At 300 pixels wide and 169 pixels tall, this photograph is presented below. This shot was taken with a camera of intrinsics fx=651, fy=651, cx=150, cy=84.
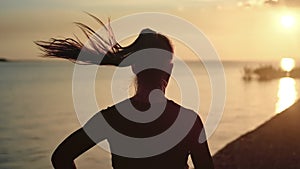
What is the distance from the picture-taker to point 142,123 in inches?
144

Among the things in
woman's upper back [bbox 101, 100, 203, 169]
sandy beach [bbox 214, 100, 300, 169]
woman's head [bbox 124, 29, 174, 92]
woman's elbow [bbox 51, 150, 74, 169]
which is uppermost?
woman's head [bbox 124, 29, 174, 92]

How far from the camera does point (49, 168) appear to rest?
1117 inches

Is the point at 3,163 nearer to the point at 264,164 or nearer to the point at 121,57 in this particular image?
the point at 264,164

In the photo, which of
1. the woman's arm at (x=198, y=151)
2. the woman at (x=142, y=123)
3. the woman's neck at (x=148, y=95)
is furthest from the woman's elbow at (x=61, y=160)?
the woman's arm at (x=198, y=151)

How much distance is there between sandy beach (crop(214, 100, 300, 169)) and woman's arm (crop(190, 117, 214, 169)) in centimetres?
1741

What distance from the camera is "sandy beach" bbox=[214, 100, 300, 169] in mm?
22250

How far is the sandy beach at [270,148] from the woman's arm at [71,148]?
1747 centimetres

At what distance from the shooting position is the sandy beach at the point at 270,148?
2225 cm

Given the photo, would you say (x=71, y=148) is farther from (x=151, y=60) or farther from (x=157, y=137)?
(x=151, y=60)

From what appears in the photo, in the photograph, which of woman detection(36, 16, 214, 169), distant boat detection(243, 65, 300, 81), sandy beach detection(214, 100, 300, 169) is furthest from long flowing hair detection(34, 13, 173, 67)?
distant boat detection(243, 65, 300, 81)

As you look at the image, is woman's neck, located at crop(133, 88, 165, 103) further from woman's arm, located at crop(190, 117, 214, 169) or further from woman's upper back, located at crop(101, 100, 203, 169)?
woman's arm, located at crop(190, 117, 214, 169)

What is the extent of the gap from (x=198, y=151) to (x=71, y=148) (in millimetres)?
720

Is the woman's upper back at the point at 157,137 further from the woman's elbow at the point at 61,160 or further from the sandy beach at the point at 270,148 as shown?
the sandy beach at the point at 270,148

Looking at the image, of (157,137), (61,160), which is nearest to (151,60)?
(157,137)
